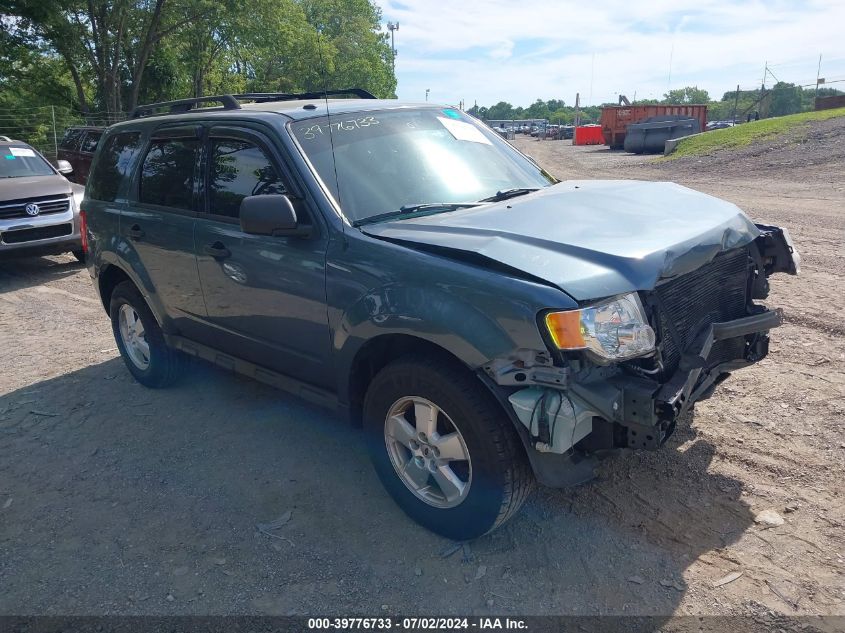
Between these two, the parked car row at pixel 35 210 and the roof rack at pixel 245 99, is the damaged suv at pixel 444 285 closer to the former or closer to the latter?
the roof rack at pixel 245 99

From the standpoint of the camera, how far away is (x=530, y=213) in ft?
11.3

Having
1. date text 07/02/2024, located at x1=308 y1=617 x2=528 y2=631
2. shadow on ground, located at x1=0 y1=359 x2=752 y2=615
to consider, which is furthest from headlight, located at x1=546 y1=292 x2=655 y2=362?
date text 07/02/2024, located at x1=308 y1=617 x2=528 y2=631

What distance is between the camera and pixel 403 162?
3.87 meters

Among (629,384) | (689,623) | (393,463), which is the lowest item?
(689,623)

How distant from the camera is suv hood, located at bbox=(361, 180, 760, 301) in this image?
2793 millimetres

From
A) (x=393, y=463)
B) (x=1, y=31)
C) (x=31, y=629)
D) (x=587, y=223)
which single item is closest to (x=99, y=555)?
(x=31, y=629)

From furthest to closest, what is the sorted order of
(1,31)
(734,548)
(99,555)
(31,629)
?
(1,31) → (99,555) → (734,548) → (31,629)

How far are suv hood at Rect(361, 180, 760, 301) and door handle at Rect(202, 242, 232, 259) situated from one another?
108cm

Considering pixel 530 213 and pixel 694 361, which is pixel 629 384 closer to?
pixel 694 361

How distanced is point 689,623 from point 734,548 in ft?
1.86

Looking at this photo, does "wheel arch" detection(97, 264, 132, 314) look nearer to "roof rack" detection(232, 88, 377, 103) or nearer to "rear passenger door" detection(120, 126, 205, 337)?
"rear passenger door" detection(120, 126, 205, 337)

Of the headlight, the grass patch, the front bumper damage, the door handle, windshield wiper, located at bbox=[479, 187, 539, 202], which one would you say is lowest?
the front bumper damage

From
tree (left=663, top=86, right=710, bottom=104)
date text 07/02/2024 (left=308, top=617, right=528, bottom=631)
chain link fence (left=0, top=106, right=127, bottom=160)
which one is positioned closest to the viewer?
date text 07/02/2024 (left=308, top=617, right=528, bottom=631)

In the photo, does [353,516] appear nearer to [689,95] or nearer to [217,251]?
[217,251]
